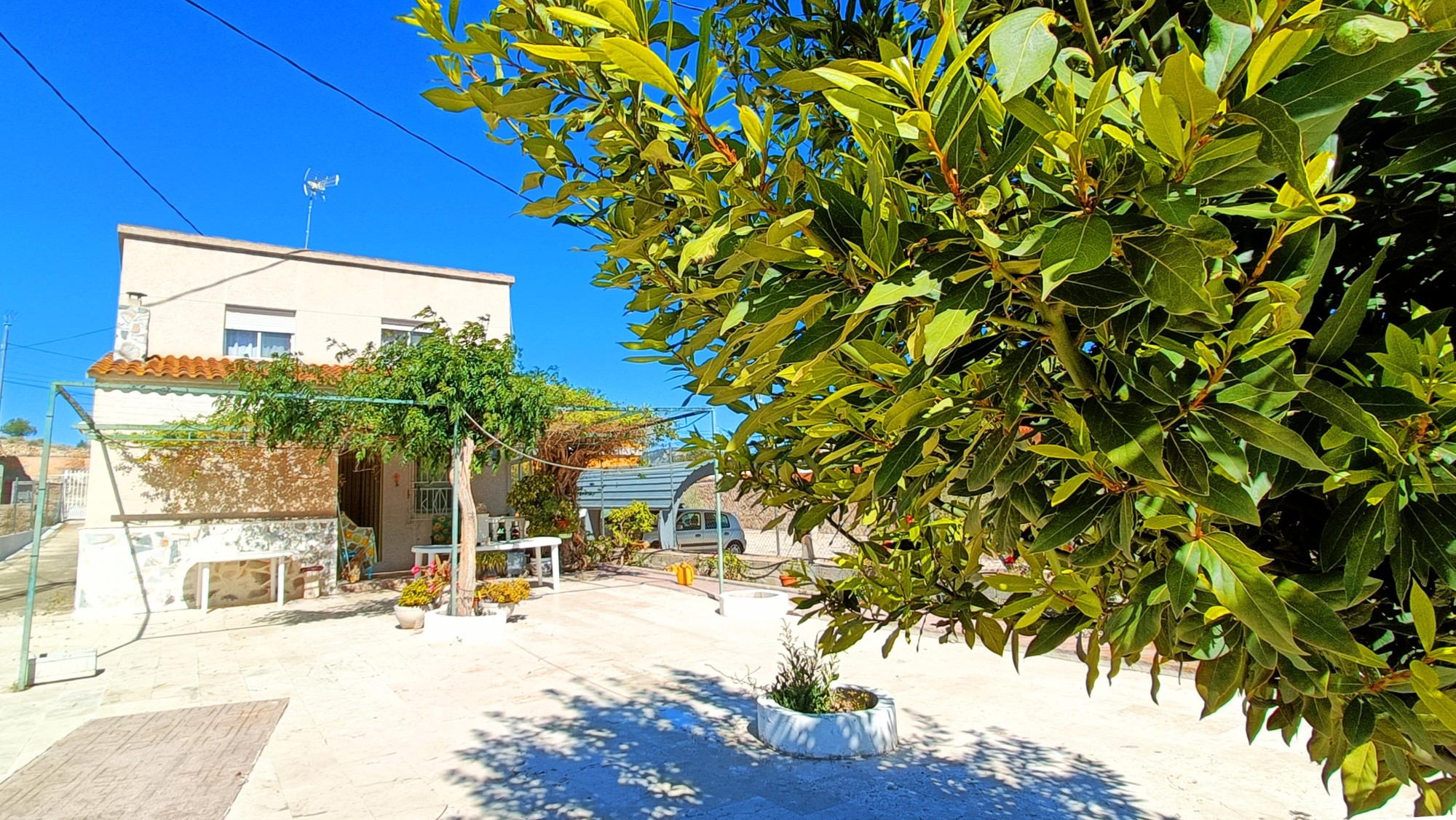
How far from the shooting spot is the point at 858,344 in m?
0.75

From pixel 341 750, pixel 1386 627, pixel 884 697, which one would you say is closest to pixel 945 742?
pixel 884 697

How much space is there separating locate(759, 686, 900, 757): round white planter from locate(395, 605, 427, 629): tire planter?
19.3 feet

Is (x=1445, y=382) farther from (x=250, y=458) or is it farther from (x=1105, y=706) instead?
(x=250, y=458)

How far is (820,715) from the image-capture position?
4855 millimetres

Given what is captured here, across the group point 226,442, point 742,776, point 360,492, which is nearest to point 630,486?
point 360,492

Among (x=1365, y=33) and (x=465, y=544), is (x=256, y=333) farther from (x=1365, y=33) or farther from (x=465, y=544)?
(x=1365, y=33)

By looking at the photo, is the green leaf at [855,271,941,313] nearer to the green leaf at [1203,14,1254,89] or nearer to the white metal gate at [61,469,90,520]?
the green leaf at [1203,14,1254,89]

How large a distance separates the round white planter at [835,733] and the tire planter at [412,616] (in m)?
5.87

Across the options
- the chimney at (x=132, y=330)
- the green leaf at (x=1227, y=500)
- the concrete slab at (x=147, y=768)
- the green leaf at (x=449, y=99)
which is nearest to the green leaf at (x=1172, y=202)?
the green leaf at (x=1227, y=500)

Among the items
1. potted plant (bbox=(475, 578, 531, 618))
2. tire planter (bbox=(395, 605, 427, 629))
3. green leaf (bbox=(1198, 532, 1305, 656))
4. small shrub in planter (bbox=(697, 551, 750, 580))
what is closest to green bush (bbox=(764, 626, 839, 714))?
green leaf (bbox=(1198, 532, 1305, 656))

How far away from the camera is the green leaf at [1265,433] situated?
1.99 ft

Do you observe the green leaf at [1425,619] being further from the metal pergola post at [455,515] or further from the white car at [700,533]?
the white car at [700,533]

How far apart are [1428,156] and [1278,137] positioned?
42cm

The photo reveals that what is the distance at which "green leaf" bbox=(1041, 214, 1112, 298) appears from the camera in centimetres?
52
